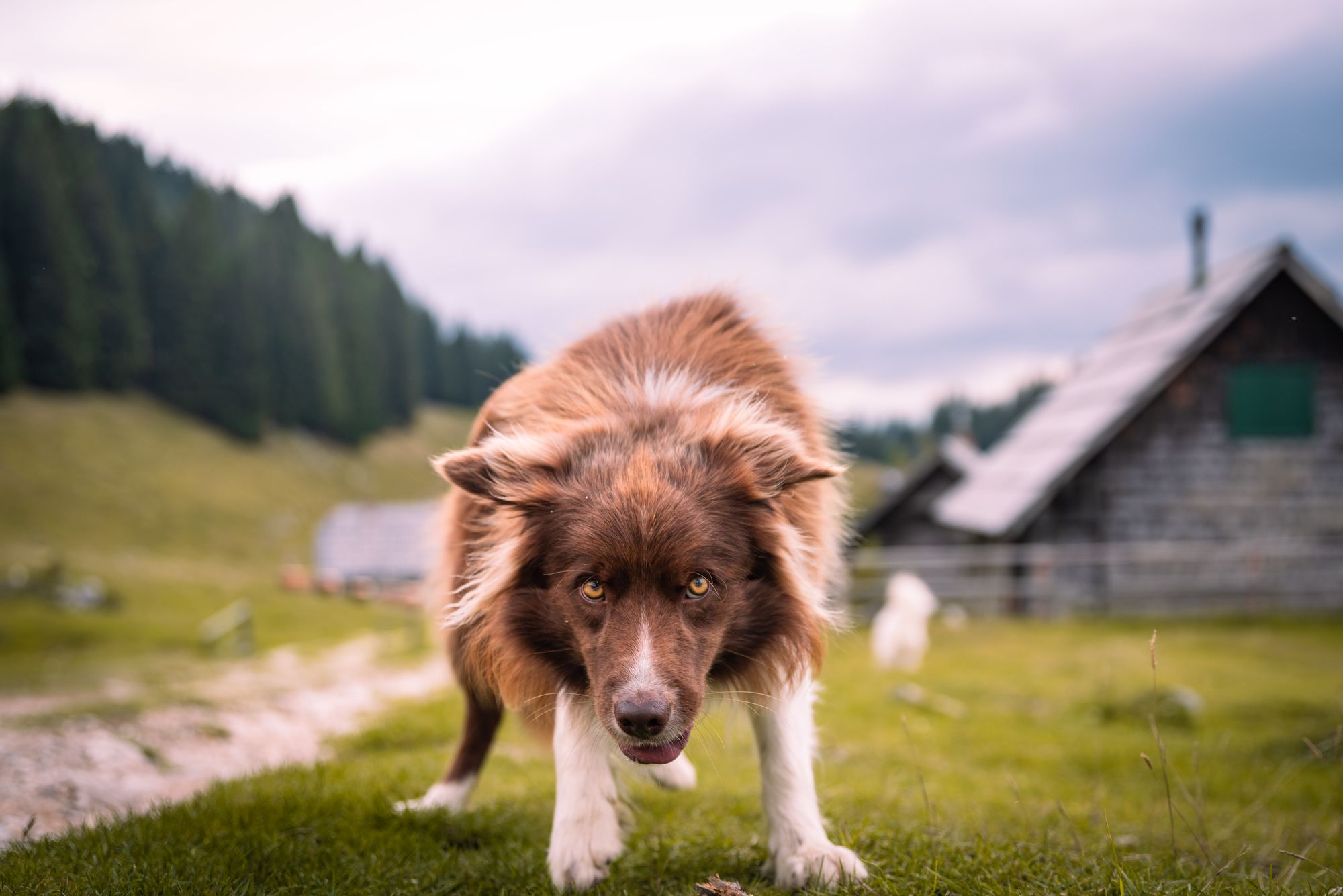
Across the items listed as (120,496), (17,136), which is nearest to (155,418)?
(120,496)

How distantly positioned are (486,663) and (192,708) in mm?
5819

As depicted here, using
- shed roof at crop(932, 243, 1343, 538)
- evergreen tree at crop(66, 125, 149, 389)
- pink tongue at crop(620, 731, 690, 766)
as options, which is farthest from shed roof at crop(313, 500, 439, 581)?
pink tongue at crop(620, 731, 690, 766)

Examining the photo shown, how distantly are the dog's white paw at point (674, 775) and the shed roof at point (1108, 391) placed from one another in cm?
1613

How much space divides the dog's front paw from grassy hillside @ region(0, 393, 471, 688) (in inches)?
537

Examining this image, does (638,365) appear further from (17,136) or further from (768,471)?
(17,136)

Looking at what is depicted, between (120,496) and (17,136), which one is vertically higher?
(17,136)

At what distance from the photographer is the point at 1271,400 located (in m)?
19.9

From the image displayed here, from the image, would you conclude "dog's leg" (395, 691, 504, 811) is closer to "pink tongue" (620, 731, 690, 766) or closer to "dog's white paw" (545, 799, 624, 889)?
"dog's white paw" (545, 799, 624, 889)

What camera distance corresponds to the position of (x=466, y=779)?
14.7 feet

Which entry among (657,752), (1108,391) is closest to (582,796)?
(657,752)

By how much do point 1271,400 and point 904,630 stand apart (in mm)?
11954

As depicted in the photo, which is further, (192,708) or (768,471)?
(192,708)

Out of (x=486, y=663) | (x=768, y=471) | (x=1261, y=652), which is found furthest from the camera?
(x=1261, y=652)

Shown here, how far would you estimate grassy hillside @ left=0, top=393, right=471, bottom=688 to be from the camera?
2041 cm
